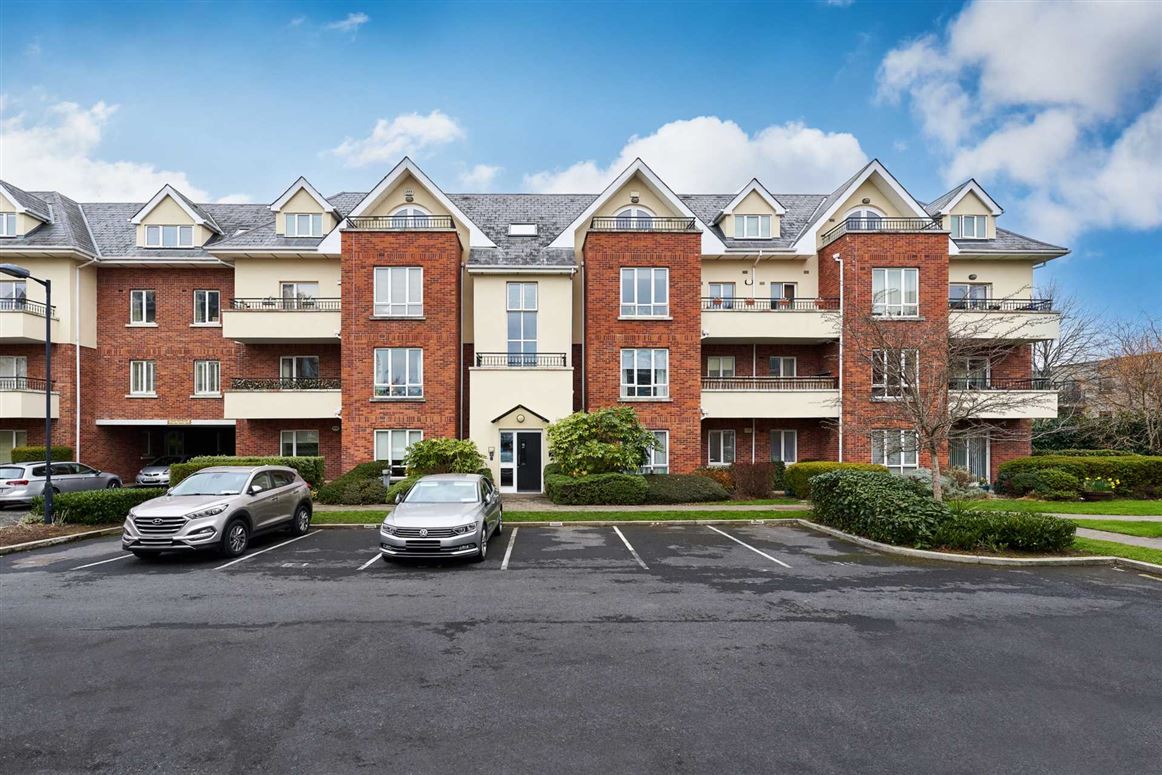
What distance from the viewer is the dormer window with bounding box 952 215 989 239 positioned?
84.6 feet

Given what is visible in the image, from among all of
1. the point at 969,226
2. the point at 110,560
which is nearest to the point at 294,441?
the point at 110,560

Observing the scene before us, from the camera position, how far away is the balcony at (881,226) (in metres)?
22.9

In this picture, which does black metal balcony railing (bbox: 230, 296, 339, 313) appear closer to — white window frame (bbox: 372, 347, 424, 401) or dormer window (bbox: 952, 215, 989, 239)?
white window frame (bbox: 372, 347, 424, 401)

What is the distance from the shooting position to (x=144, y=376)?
2567cm

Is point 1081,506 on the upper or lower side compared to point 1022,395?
lower

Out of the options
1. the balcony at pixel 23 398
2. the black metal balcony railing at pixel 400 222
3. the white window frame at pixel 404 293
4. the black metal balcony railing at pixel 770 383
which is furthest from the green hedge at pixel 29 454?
the black metal balcony railing at pixel 770 383

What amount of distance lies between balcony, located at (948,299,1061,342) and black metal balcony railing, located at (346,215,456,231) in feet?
66.1

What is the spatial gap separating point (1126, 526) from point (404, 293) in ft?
73.8

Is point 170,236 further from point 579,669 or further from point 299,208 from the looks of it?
point 579,669

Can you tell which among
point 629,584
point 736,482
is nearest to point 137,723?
point 629,584

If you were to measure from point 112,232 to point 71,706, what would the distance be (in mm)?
28623

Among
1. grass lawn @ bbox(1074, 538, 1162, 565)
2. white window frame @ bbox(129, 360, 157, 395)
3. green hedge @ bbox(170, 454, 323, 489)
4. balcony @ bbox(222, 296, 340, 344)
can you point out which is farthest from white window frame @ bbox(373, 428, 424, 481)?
grass lawn @ bbox(1074, 538, 1162, 565)

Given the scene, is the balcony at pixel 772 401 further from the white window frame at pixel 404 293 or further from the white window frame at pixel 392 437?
the white window frame at pixel 404 293

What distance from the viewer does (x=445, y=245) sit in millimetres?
21828
